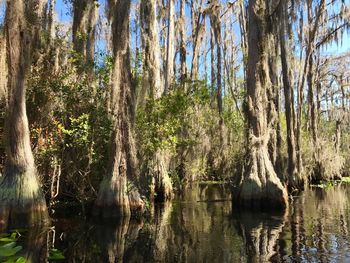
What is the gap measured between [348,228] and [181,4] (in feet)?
63.1

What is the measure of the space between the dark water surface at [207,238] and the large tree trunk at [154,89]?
8.48ft

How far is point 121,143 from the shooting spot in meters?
11.5

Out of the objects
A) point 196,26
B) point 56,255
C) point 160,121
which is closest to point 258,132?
point 160,121

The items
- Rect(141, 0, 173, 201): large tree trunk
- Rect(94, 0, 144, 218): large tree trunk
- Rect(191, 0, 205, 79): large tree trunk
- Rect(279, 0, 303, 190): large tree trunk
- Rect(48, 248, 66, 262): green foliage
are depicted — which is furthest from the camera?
Rect(191, 0, 205, 79): large tree trunk

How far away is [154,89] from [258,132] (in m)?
4.24

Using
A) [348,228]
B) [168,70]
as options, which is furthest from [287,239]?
[168,70]

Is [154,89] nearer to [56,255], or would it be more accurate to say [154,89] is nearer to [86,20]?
[86,20]

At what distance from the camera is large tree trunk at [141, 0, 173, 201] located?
1511 cm

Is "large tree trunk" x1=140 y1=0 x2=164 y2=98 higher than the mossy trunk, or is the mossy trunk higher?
"large tree trunk" x1=140 y1=0 x2=164 y2=98

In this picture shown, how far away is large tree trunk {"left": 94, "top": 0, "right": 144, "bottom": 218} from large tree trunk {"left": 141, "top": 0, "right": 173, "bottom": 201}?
2451 mm

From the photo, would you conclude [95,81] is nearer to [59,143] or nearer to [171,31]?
[59,143]

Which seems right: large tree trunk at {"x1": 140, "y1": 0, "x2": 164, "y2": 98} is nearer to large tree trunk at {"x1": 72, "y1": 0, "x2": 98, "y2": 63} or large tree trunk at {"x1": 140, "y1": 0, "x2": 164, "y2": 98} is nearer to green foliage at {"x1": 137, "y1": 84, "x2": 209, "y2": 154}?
green foliage at {"x1": 137, "y1": 84, "x2": 209, "y2": 154}

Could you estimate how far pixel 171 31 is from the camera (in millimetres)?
20172

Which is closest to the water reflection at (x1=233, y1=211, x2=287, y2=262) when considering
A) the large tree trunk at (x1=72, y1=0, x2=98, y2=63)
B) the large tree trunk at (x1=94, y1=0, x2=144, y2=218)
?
the large tree trunk at (x1=94, y1=0, x2=144, y2=218)
